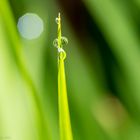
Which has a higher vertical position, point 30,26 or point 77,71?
point 30,26

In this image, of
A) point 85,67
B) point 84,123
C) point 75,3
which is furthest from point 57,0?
point 84,123

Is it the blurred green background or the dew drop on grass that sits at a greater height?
the dew drop on grass

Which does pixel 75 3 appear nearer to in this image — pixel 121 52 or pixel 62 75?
pixel 121 52

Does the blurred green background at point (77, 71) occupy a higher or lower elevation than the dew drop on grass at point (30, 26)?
lower

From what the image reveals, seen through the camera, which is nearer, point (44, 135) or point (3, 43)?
point (44, 135)
